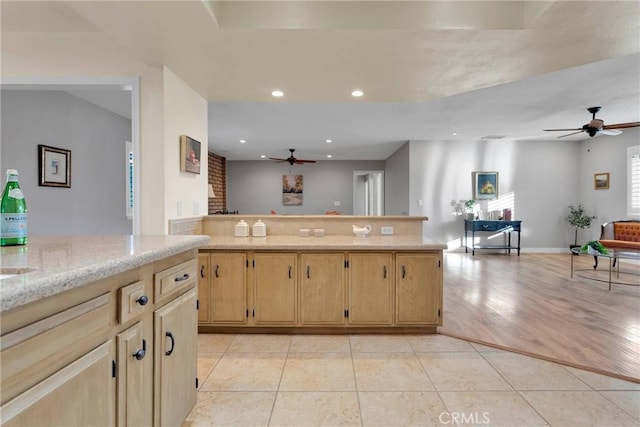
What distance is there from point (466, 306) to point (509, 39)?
2.64 meters

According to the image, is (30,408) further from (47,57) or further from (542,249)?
(542,249)

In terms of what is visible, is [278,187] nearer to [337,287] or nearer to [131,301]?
[337,287]

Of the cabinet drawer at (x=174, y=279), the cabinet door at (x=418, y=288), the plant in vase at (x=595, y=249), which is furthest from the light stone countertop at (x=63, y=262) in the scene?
the plant in vase at (x=595, y=249)

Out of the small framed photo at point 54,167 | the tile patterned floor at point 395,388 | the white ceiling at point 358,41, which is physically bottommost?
the tile patterned floor at point 395,388

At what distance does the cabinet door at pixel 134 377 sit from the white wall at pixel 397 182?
673 cm

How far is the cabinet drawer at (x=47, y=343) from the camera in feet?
2.29

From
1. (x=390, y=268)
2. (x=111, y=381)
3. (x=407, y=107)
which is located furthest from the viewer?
(x=407, y=107)

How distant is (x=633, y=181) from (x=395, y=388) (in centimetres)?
700

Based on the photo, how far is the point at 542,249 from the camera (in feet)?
24.5

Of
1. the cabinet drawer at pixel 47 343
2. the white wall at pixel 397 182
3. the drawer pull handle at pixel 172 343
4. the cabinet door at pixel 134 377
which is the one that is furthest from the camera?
the white wall at pixel 397 182

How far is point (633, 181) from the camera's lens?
19.9ft

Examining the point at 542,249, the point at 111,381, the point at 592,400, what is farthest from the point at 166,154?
the point at 542,249

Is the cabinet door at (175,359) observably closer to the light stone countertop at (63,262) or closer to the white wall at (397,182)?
the light stone countertop at (63,262)

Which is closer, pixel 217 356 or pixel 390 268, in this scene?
pixel 217 356
